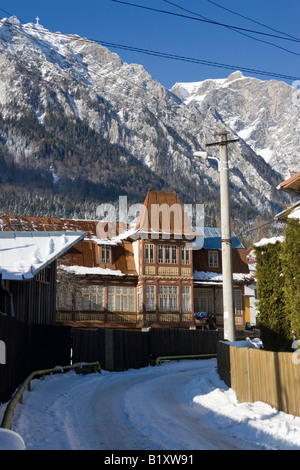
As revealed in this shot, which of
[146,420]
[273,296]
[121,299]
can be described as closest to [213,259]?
[121,299]

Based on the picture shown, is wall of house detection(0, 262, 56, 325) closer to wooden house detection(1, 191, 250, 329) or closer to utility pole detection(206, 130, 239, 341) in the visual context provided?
utility pole detection(206, 130, 239, 341)

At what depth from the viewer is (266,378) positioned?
1321cm

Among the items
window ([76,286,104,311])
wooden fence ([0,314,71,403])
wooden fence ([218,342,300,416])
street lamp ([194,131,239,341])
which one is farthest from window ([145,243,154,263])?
wooden fence ([218,342,300,416])

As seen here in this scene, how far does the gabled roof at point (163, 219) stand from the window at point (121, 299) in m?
5.36

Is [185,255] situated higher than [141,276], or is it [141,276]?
[185,255]

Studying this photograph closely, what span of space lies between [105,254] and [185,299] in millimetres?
7913

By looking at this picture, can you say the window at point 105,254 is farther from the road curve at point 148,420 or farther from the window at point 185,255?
the road curve at point 148,420

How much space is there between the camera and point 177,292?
48.4 m

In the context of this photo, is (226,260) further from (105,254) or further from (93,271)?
(105,254)

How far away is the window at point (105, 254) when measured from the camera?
Result: 160 ft

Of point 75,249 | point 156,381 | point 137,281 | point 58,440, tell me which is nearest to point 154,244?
point 137,281

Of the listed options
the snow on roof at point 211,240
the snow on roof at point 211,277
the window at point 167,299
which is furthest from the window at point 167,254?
the snow on roof at point 211,240

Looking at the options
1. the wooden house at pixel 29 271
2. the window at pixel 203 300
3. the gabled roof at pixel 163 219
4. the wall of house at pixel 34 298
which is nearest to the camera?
the wooden house at pixel 29 271

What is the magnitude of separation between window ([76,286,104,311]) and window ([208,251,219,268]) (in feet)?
36.3
